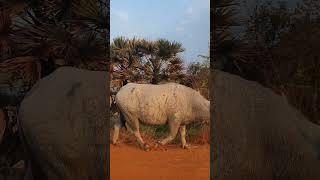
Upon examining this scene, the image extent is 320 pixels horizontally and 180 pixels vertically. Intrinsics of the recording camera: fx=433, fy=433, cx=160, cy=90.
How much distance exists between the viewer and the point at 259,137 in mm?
4207

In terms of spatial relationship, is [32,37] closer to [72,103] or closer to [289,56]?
[72,103]

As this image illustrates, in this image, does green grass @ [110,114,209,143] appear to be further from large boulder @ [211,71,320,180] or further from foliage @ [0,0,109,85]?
foliage @ [0,0,109,85]

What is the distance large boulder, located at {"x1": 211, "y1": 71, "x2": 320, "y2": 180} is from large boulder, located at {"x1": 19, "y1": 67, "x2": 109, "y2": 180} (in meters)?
1.20

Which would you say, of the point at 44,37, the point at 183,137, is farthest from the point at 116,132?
the point at 44,37

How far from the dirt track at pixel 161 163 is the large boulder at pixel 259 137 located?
231 centimetres

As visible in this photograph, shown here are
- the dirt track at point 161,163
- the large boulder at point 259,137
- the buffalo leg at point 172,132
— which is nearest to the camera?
the large boulder at point 259,137

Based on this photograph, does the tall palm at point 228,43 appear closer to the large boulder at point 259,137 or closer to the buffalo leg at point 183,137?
the large boulder at point 259,137

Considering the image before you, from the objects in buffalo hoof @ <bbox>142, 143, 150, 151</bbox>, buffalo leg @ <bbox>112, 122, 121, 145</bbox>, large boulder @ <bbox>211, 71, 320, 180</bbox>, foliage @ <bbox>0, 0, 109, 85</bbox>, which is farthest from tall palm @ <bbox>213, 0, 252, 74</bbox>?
buffalo leg @ <bbox>112, 122, 121, 145</bbox>

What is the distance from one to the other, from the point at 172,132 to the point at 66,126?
3168 millimetres

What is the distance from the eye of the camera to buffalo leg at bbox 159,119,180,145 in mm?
7074

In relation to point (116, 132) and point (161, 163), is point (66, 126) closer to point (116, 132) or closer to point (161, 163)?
point (161, 163)

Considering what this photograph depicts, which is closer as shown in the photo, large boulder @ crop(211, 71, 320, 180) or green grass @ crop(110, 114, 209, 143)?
large boulder @ crop(211, 71, 320, 180)

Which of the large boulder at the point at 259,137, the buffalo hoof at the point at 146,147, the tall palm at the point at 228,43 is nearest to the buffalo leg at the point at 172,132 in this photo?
the buffalo hoof at the point at 146,147

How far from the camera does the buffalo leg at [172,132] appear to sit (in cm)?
707
